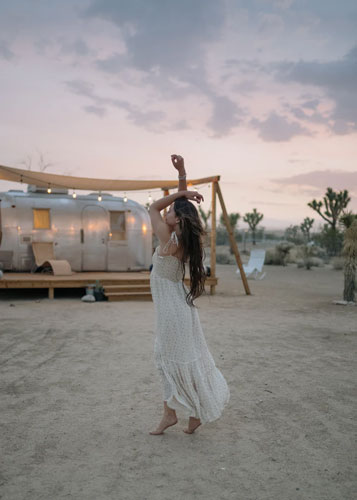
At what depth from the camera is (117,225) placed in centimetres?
1206

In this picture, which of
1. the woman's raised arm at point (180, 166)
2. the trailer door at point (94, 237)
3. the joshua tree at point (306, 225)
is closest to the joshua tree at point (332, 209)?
the joshua tree at point (306, 225)

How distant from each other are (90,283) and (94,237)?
6.22ft

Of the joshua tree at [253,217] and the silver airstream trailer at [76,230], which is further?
the joshua tree at [253,217]

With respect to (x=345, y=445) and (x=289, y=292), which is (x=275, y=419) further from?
(x=289, y=292)

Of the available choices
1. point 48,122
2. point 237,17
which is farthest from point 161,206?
point 48,122

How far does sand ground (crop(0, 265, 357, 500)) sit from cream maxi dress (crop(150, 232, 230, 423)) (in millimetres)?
260

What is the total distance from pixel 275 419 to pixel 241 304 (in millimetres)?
6170

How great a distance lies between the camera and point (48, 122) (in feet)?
45.2

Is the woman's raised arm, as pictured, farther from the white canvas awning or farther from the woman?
the white canvas awning

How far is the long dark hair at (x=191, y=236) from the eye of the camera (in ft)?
8.99

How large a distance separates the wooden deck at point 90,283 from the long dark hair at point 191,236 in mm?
7176

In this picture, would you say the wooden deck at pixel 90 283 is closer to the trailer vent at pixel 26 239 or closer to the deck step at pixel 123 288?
the deck step at pixel 123 288

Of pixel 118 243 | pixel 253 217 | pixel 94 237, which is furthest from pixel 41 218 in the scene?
pixel 253 217

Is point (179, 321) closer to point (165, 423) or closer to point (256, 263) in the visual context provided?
point (165, 423)
